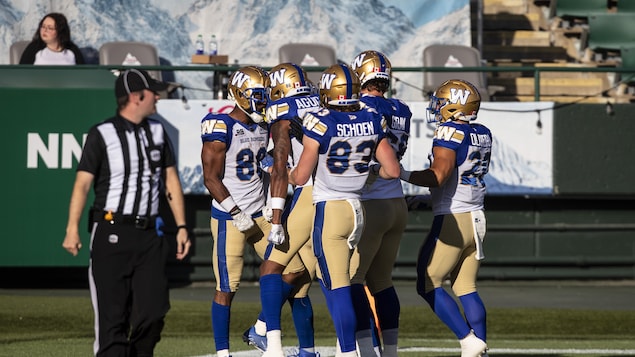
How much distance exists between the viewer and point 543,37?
19656mm

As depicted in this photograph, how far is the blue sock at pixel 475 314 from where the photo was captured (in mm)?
8570

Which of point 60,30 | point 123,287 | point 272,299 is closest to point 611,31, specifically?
point 60,30

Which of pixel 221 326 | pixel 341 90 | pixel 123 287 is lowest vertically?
pixel 221 326

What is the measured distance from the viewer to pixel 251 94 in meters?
8.92

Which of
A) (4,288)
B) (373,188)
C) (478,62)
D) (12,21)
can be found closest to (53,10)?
(12,21)

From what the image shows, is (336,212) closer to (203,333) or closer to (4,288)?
(203,333)

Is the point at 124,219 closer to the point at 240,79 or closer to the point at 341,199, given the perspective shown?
the point at 341,199

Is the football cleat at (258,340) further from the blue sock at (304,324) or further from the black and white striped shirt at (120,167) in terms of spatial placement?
the black and white striped shirt at (120,167)

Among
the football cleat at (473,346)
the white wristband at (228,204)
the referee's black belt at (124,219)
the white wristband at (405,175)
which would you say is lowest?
the football cleat at (473,346)

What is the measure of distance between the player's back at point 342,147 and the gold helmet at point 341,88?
89mm

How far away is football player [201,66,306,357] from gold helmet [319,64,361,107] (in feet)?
3.43

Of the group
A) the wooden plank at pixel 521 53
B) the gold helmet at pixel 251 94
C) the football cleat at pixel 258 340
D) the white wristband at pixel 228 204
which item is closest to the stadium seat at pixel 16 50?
the wooden plank at pixel 521 53

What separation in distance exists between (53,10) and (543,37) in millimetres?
7689

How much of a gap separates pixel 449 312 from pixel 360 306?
620mm
